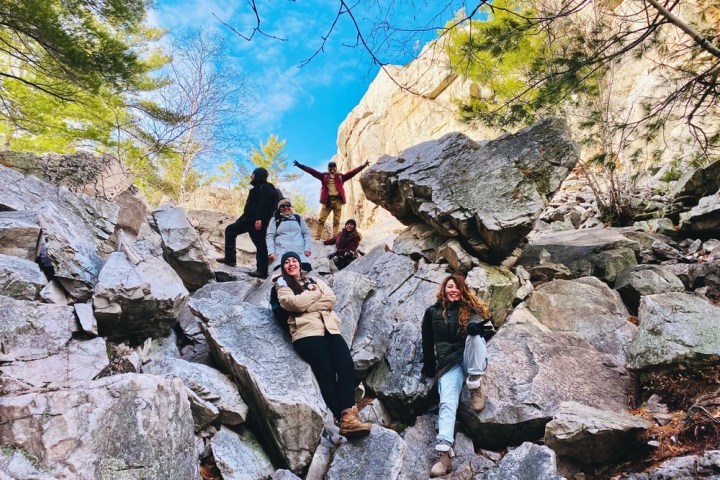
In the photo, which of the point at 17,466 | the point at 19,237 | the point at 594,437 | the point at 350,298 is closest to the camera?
the point at 17,466

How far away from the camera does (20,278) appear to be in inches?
185

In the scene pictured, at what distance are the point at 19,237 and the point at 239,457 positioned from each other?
404 cm

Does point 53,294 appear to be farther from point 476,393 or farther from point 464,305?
→ point 476,393

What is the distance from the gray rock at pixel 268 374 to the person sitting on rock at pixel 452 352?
1.36 meters

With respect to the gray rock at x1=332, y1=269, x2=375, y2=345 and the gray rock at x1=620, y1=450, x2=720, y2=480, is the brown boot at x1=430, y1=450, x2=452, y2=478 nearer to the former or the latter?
the gray rock at x1=620, y1=450, x2=720, y2=480

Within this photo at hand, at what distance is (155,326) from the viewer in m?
5.77

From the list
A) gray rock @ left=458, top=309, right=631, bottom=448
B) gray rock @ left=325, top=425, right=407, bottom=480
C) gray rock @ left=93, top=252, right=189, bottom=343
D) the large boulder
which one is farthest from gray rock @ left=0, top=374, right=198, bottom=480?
the large boulder

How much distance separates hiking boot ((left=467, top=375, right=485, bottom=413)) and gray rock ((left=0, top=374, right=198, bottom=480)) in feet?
9.75

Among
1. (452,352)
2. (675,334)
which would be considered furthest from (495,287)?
(675,334)

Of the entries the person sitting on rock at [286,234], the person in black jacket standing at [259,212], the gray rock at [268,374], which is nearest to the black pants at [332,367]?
the gray rock at [268,374]

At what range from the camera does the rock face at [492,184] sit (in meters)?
7.40

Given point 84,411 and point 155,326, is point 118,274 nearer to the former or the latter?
point 155,326

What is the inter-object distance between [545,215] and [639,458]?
1096 cm

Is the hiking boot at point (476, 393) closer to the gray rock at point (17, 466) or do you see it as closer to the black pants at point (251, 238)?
the gray rock at point (17, 466)
